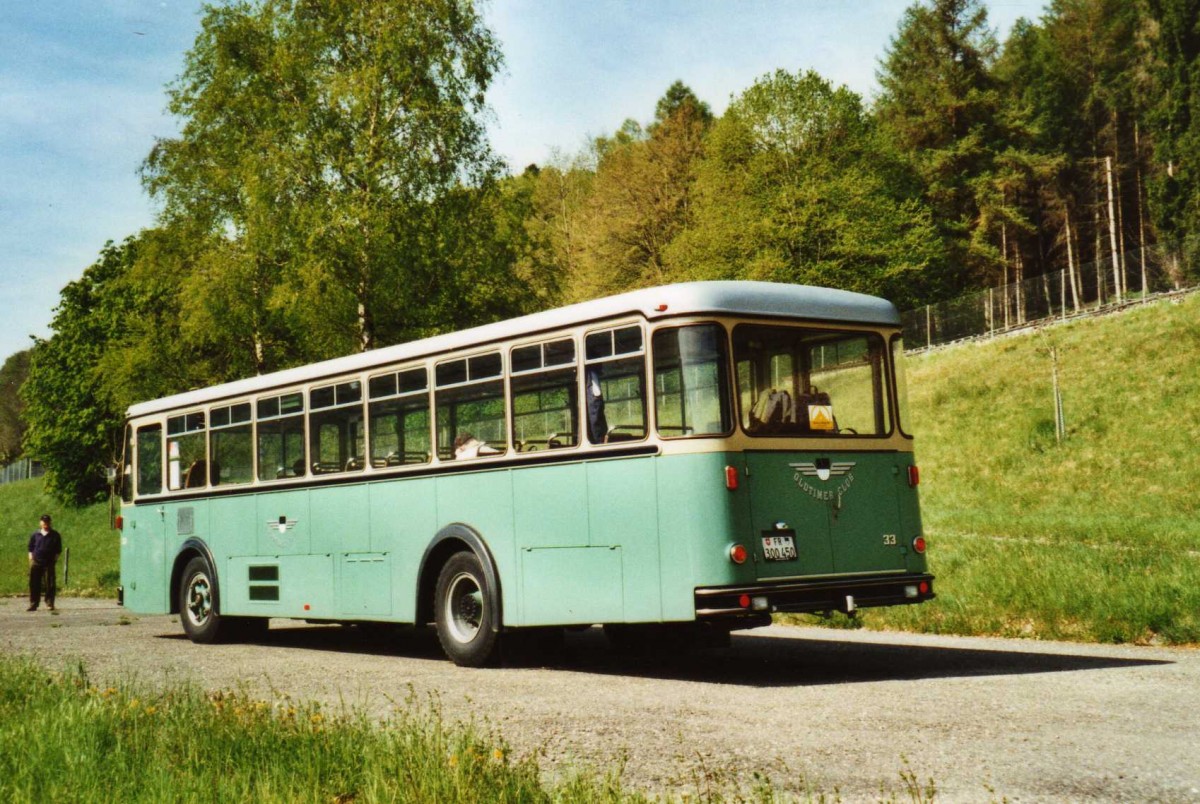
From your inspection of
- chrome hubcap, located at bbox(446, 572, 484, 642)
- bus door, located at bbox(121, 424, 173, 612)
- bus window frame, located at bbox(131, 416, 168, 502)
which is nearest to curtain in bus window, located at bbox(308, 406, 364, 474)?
chrome hubcap, located at bbox(446, 572, 484, 642)

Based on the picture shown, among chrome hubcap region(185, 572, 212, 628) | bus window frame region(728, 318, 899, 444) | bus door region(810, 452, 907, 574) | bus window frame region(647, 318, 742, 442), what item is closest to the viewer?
bus window frame region(647, 318, 742, 442)

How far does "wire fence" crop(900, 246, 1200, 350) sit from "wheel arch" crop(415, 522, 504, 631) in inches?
1773

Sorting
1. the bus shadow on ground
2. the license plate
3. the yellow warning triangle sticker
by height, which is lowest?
the bus shadow on ground

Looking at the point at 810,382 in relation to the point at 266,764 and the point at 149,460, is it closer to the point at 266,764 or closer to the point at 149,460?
the point at 266,764

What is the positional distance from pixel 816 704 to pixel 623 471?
2554 mm

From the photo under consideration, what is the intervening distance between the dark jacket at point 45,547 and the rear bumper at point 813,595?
1958 centimetres

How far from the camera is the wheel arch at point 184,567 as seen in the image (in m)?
16.2

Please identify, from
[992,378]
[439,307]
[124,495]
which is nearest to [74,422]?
[439,307]

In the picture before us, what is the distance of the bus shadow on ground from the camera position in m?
10.5

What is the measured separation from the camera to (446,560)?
12.7 m

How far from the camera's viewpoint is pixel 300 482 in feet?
48.2

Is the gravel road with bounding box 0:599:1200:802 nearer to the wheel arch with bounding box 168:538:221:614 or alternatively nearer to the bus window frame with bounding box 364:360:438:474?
the wheel arch with bounding box 168:538:221:614

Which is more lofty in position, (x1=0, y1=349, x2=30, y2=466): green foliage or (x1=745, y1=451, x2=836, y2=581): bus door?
(x1=0, y1=349, x2=30, y2=466): green foliage

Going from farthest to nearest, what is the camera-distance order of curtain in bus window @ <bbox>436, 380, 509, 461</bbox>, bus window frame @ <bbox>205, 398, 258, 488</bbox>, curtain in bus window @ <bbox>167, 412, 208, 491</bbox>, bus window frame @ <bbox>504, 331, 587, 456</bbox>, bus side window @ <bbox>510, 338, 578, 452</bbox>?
curtain in bus window @ <bbox>167, 412, 208, 491</bbox>, bus window frame @ <bbox>205, 398, 258, 488</bbox>, curtain in bus window @ <bbox>436, 380, 509, 461</bbox>, bus side window @ <bbox>510, 338, 578, 452</bbox>, bus window frame @ <bbox>504, 331, 587, 456</bbox>
